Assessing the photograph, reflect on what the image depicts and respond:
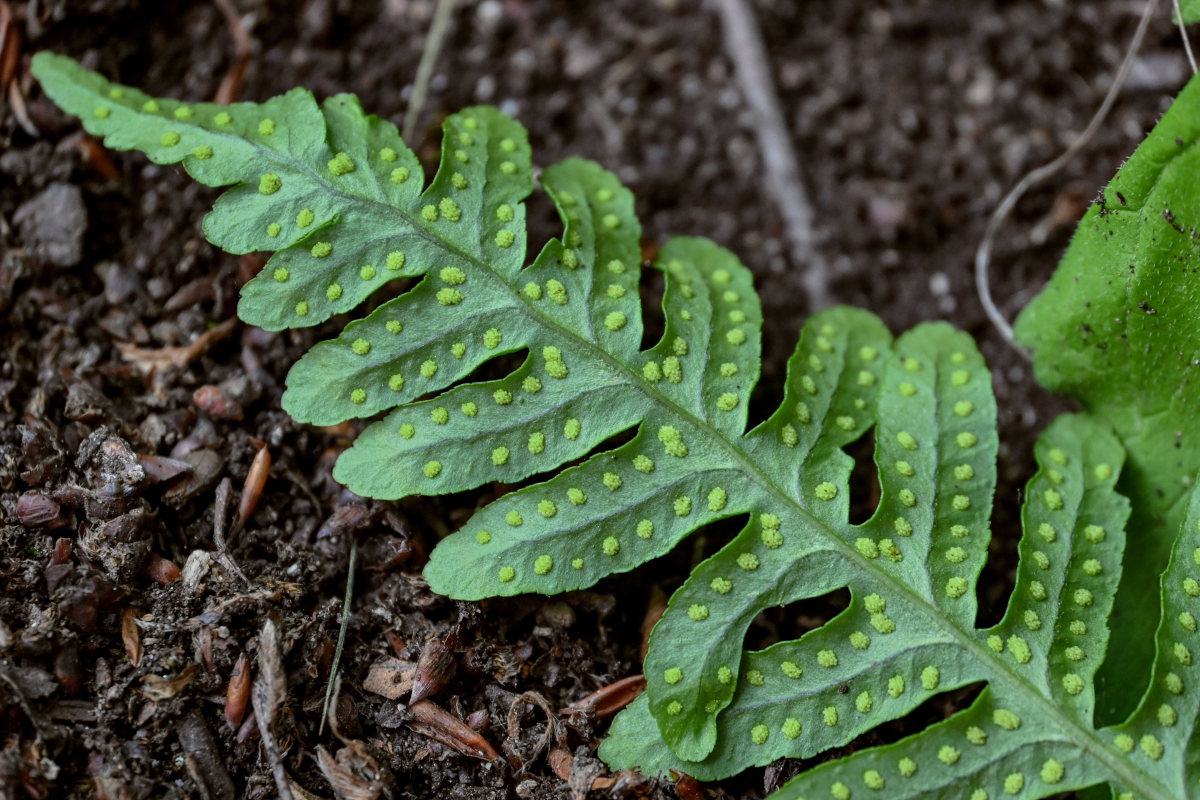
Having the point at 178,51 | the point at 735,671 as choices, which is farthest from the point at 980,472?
the point at 178,51

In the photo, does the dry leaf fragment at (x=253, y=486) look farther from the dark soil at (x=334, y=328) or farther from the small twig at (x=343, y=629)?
the small twig at (x=343, y=629)

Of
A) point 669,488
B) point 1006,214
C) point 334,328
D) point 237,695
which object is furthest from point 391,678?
point 1006,214

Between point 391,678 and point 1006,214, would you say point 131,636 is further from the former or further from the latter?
point 1006,214

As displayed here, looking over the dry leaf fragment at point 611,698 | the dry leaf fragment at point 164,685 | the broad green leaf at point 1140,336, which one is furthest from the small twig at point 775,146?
the dry leaf fragment at point 164,685

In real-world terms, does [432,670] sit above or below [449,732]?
above

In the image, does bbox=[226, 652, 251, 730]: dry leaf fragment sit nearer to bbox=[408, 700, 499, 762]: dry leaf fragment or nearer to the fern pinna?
bbox=[408, 700, 499, 762]: dry leaf fragment
